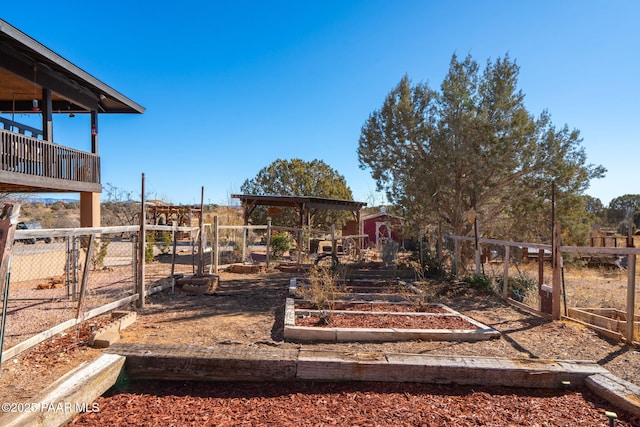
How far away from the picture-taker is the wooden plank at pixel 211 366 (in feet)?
11.2

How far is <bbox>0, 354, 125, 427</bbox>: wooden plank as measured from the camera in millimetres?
2465

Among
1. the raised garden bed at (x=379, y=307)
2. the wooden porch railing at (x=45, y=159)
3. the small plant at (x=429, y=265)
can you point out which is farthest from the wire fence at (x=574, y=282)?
the wooden porch railing at (x=45, y=159)

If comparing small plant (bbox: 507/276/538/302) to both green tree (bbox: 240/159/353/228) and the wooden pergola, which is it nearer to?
the wooden pergola

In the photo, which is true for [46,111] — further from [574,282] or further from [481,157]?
[574,282]

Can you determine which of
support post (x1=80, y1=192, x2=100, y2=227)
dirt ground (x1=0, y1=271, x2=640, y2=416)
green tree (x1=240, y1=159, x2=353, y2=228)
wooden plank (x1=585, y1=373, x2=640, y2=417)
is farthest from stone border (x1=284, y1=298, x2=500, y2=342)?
green tree (x1=240, y1=159, x2=353, y2=228)

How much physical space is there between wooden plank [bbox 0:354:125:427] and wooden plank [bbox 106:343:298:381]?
18 centimetres

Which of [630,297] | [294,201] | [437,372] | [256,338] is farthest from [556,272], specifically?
[294,201]

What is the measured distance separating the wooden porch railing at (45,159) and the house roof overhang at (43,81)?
1.75 meters

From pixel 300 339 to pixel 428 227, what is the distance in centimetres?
874

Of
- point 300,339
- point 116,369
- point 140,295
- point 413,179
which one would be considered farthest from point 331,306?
point 413,179

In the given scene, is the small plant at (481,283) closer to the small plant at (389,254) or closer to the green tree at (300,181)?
the small plant at (389,254)

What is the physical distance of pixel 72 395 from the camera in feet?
9.11

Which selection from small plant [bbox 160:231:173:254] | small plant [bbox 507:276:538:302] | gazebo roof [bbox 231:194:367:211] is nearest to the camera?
small plant [bbox 507:276:538:302]

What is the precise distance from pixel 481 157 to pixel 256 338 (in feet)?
27.9
